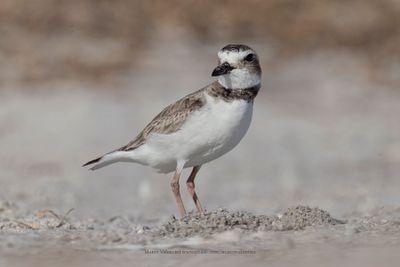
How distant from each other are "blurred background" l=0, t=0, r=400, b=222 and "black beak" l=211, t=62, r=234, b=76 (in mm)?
1470

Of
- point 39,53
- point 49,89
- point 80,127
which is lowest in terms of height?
point 80,127

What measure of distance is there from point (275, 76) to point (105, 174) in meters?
4.65

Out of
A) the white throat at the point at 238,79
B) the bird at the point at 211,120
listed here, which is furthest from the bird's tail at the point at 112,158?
the white throat at the point at 238,79

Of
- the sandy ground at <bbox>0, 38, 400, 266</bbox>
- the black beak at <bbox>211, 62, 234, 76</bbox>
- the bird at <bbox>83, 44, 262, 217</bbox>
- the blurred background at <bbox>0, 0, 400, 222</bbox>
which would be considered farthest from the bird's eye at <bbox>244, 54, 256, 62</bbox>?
the blurred background at <bbox>0, 0, 400, 222</bbox>

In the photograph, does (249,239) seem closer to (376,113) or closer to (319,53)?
(376,113)

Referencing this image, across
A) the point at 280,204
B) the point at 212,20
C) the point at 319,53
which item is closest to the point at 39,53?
the point at 212,20

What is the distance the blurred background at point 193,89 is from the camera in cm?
870

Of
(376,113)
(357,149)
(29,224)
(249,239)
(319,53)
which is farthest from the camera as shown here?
(319,53)

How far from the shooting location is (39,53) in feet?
46.3

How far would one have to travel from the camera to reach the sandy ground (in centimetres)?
482

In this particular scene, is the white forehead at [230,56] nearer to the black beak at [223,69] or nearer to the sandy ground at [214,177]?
the black beak at [223,69]

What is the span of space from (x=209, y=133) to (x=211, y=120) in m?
0.07

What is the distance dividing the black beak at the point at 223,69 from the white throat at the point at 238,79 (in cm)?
3

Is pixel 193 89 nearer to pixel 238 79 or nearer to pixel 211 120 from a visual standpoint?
pixel 238 79
